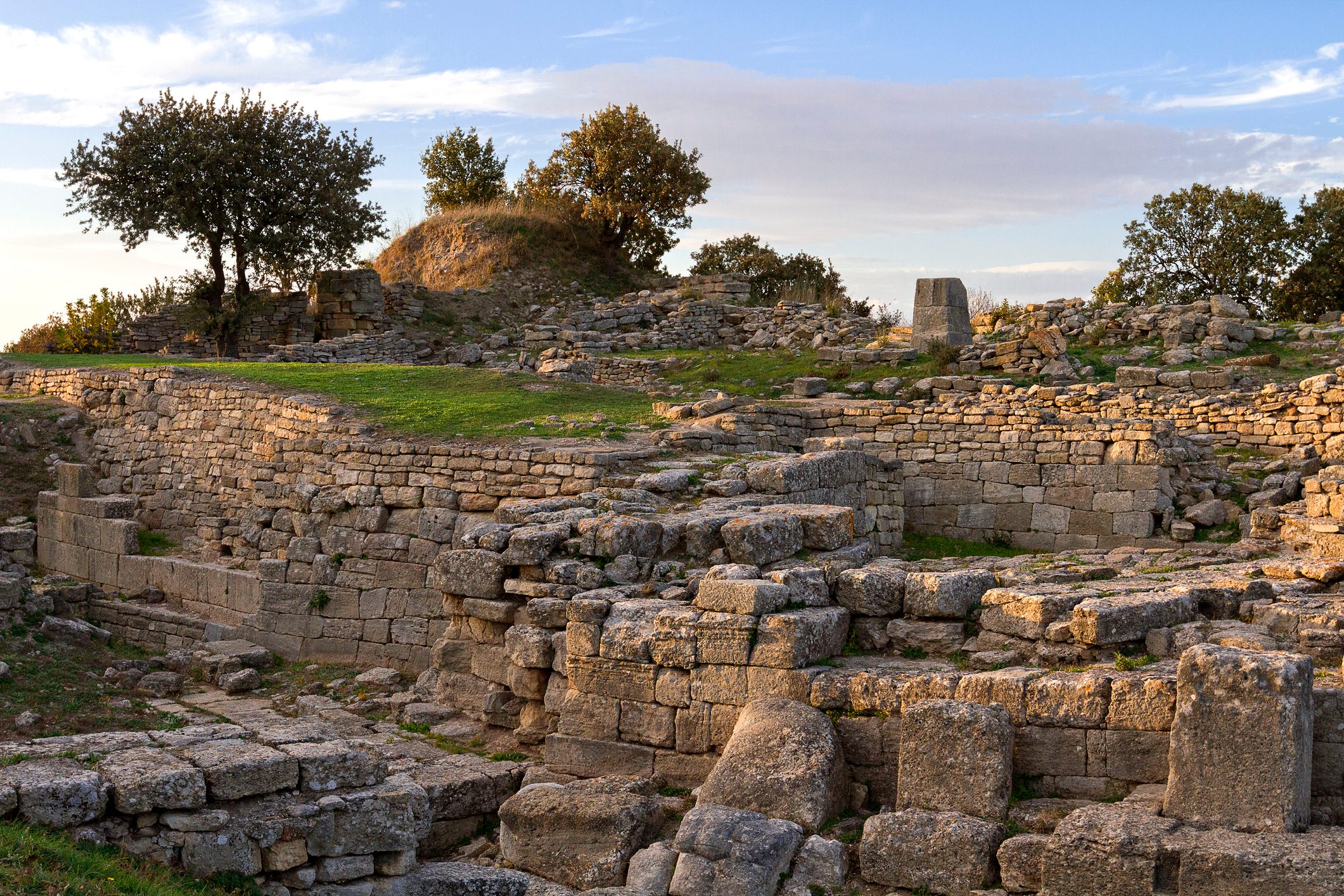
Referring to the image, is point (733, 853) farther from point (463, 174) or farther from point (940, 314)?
point (463, 174)

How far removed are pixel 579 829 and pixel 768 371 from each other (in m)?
15.8

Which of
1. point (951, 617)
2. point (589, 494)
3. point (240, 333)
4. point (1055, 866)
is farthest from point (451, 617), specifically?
point (240, 333)

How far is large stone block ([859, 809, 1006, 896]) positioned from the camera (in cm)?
656

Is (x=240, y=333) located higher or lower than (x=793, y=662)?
higher

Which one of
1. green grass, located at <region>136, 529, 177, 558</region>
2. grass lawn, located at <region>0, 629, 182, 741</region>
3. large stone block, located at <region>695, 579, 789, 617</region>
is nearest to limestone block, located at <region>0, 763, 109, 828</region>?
grass lawn, located at <region>0, 629, 182, 741</region>

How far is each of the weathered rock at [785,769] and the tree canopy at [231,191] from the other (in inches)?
961

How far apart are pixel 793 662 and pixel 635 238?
28.7 m

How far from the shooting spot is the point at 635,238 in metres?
35.8

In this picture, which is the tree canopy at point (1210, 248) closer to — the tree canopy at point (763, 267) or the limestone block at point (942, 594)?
the tree canopy at point (763, 267)

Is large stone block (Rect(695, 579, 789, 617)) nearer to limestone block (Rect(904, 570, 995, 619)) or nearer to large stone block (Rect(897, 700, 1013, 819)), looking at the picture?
limestone block (Rect(904, 570, 995, 619))

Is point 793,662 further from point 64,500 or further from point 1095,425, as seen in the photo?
point 64,500

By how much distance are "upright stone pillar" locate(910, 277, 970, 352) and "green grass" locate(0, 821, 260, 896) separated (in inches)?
727

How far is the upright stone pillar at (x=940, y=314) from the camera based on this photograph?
75.5ft

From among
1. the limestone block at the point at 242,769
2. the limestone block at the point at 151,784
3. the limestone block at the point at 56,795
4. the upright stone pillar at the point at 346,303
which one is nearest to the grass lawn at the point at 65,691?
the limestone block at the point at 242,769
